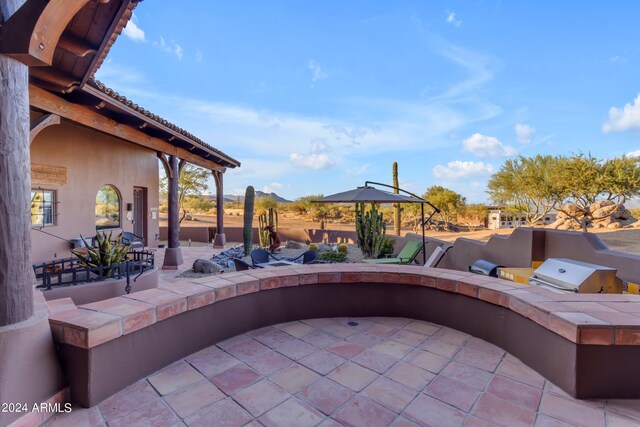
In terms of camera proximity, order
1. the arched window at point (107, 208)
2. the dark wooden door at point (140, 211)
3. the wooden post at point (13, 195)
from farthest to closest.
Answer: the dark wooden door at point (140, 211)
the arched window at point (107, 208)
the wooden post at point (13, 195)

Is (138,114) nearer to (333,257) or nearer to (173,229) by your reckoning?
(173,229)

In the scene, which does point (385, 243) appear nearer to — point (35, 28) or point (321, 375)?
point (321, 375)

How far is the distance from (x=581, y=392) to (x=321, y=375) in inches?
59.1

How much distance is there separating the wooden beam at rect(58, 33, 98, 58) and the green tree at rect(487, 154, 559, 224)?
839 inches

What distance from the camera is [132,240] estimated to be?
8.59 m

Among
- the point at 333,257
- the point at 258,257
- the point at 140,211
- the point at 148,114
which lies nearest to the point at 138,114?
the point at 148,114

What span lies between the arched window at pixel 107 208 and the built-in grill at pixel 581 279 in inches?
395

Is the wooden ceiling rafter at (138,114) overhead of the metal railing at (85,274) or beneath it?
overhead

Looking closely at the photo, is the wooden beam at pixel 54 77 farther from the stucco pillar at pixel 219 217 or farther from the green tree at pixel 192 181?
the green tree at pixel 192 181

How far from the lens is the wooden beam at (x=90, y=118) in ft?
15.1

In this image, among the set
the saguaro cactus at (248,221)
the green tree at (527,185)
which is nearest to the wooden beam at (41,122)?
the saguaro cactus at (248,221)

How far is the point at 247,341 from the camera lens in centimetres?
252

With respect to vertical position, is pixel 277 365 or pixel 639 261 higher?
pixel 639 261

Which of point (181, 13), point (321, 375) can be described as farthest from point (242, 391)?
point (181, 13)
